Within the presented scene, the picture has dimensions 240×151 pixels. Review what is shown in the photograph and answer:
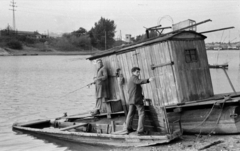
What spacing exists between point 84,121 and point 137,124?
175 inches

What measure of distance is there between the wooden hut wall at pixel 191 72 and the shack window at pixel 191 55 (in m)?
0.12

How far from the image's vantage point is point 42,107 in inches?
998

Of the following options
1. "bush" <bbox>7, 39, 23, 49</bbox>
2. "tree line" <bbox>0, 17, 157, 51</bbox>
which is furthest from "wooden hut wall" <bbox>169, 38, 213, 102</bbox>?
"bush" <bbox>7, 39, 23, 49</bbox>

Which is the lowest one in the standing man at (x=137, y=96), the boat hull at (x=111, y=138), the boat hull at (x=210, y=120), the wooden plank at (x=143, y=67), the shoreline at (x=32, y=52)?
the boat hull at (x=111, y=138)

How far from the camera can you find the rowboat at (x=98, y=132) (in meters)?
10.9

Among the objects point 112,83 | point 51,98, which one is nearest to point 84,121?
point 112,83

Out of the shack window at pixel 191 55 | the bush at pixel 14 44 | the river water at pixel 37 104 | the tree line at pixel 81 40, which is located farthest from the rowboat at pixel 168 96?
the bush at pixel 14 44

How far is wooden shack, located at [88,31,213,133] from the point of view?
11.7m

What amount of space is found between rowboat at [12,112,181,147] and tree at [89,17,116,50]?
240 feet

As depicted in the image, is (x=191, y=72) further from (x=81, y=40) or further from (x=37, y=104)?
(x=81, y=40)

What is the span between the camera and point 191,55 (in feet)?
41.0

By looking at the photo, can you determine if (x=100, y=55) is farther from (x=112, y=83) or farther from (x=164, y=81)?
(x=164, y=81)

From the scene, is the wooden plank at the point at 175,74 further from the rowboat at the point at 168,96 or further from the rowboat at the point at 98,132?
the rowboat at the point at 98,132

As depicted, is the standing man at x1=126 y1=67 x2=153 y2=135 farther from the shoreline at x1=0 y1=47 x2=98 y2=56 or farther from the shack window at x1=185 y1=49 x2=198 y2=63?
the shoreline at x1=0 y1=47 x2=98 y2=56
